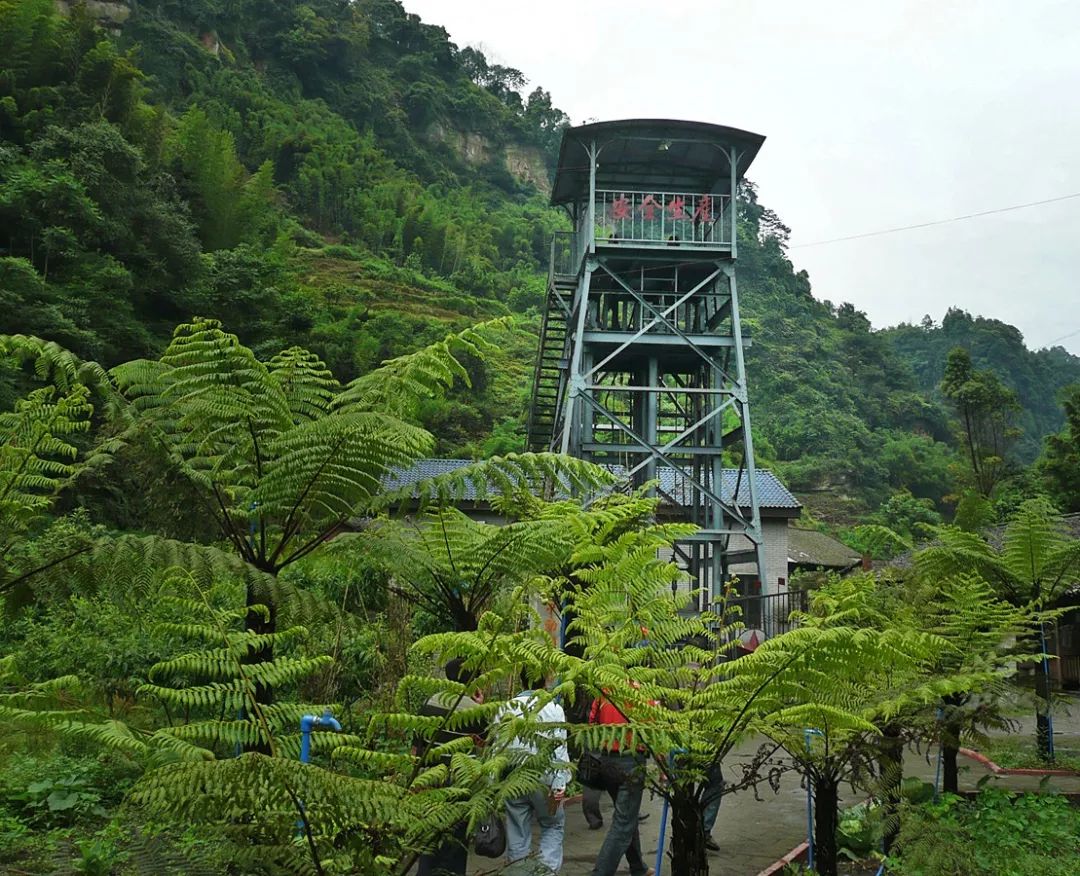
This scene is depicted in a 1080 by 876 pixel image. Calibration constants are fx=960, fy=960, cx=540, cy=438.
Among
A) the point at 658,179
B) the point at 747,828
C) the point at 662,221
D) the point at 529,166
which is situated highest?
the point at 529,166

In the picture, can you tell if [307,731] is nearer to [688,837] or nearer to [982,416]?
[688,837]

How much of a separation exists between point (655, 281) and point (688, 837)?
16.0m

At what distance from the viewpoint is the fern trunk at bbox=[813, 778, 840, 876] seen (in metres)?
5.06

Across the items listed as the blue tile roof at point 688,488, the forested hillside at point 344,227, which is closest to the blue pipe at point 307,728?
the forested hillside at point 344,227

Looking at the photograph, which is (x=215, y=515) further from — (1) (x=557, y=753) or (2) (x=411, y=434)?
(1) (x=557, y=753)

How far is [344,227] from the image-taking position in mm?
52781

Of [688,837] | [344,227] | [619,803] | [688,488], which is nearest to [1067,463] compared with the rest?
[688,488]

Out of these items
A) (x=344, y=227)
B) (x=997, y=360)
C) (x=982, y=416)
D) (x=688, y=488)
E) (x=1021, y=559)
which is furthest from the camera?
(x=997, y=360)

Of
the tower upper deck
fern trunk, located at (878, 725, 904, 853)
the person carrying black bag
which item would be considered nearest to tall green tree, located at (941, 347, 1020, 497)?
A: the tower upper deck

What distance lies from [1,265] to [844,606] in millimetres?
16858

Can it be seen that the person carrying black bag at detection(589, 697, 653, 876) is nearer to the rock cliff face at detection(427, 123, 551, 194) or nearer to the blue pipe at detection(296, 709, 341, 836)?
the blue pipe at detection(296, 709, 341, 836)

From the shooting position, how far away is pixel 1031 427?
69.2 metres

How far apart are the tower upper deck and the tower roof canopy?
0.02m

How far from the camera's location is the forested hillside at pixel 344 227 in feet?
75.1
